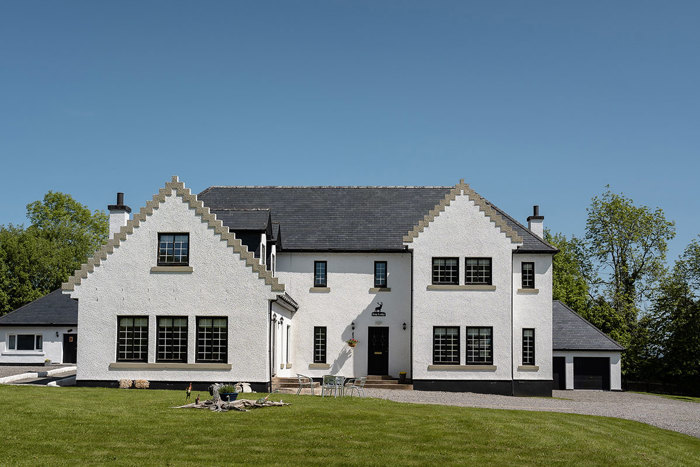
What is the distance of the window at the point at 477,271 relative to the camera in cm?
3603

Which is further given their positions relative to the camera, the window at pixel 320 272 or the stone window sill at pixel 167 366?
the window at pixel 320 272

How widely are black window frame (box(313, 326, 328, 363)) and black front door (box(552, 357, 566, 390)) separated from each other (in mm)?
15193

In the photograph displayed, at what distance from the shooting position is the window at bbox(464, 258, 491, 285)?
36031 mm

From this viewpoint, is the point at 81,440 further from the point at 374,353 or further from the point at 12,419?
the point at 374,353

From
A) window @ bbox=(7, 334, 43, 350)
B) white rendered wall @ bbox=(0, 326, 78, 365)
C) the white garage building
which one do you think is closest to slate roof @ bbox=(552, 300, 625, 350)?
the white garage building

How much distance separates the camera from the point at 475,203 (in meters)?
36.0

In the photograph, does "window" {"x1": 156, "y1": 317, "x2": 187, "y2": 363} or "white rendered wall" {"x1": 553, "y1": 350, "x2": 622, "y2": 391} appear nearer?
"window" {"x1": 156, "y1": 317, "x2": 187, "y2": 363}

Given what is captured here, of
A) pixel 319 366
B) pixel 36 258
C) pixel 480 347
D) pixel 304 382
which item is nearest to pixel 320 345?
pixel 319 366

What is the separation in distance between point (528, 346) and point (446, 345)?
464cm

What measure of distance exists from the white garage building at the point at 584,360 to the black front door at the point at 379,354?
40.0 feet

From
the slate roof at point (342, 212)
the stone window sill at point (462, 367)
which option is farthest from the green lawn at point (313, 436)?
the slate roof at point (342, 212)

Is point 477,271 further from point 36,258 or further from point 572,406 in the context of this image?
point 36,258

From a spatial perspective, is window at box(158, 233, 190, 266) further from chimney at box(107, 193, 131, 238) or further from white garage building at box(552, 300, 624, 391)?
white garage building at box(552, 300, 624, 391)

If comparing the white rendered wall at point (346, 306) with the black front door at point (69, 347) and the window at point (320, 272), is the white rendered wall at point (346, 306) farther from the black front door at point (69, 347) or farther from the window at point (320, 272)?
the black front door at point (69, 347)
